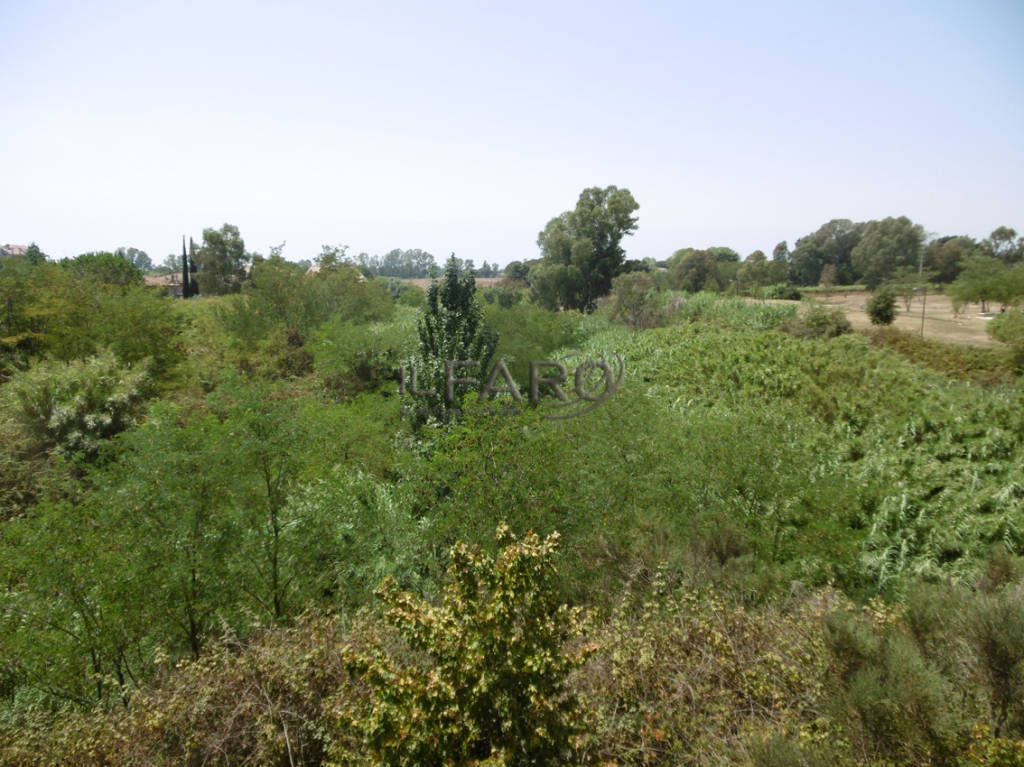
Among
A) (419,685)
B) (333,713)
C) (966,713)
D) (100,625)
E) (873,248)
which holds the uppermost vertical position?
(873,248)

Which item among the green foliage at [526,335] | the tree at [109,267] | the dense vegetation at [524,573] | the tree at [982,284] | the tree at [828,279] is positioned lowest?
the dense vegetation at [524,573]

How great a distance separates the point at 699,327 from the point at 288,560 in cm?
1827

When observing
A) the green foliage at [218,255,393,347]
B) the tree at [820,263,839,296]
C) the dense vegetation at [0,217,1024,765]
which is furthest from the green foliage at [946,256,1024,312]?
the green foliage at [218,255,393,347]

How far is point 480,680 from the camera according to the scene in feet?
9.77

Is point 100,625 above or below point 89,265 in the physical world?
below

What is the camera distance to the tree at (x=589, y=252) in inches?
1442

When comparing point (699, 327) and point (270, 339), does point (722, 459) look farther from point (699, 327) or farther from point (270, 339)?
point (270, 339)

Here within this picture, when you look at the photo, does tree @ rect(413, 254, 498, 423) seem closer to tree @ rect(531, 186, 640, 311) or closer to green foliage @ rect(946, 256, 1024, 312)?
green foliage @ rect(946, 256, 1024, 312)

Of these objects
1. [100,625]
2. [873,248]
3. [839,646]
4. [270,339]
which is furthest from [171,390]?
[873,248]

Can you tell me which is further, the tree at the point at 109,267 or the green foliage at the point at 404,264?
the green foliage at the point at 404,264

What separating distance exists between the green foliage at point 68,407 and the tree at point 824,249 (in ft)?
158

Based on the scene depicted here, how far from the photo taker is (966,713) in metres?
3.47

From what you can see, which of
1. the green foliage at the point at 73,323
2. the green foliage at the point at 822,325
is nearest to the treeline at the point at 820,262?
the green foliage at the point at 822,325

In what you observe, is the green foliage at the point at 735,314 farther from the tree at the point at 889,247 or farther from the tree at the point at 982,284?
the tree at the point at 889,247
